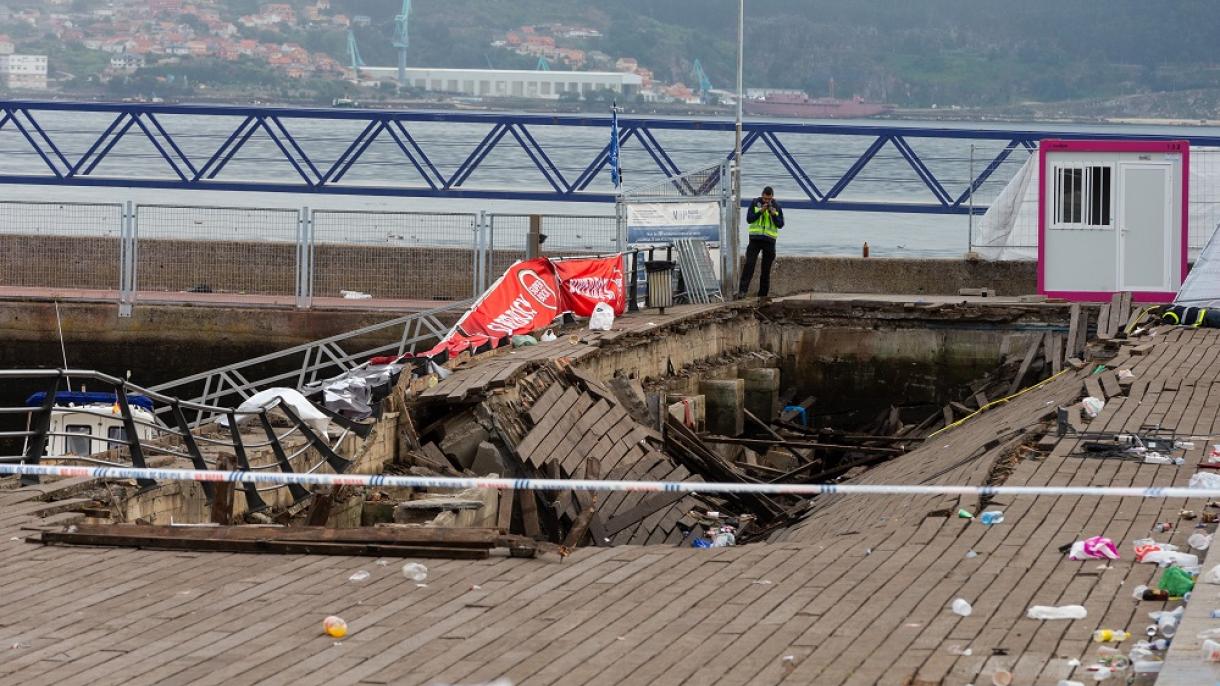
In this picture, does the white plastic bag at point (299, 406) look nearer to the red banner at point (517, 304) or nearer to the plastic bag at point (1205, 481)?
the red banner at point (517, 304)

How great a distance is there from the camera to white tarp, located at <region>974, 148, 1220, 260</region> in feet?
94.0

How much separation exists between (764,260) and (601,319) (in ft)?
16.1

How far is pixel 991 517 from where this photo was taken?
11125 mm

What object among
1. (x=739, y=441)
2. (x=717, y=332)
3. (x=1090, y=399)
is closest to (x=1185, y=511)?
(x=1090, y=399)

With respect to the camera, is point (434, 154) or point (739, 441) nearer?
point (739, 441)

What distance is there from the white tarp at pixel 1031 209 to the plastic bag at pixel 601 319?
29.7 feet

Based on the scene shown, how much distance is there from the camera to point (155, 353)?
86.6 ft

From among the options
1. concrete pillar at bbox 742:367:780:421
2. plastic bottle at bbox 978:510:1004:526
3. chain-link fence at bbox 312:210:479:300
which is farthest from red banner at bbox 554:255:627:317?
plastic bottle at bbox 978:510:1004:526

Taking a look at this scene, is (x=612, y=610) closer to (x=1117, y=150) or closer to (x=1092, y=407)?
(x=1092, y=407)

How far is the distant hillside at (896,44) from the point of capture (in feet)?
394

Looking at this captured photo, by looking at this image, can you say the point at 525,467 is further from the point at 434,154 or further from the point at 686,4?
the point at 686,4

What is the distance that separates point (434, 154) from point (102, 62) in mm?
45151

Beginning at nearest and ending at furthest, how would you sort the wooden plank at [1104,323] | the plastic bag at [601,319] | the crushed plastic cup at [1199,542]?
the crushed plastic cup at [1199,542]
the plastic bag at [601,319]
the wooden plank at [1104,323]

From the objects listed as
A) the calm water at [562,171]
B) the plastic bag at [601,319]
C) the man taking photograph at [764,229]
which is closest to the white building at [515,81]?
the calm water at [562,171]
